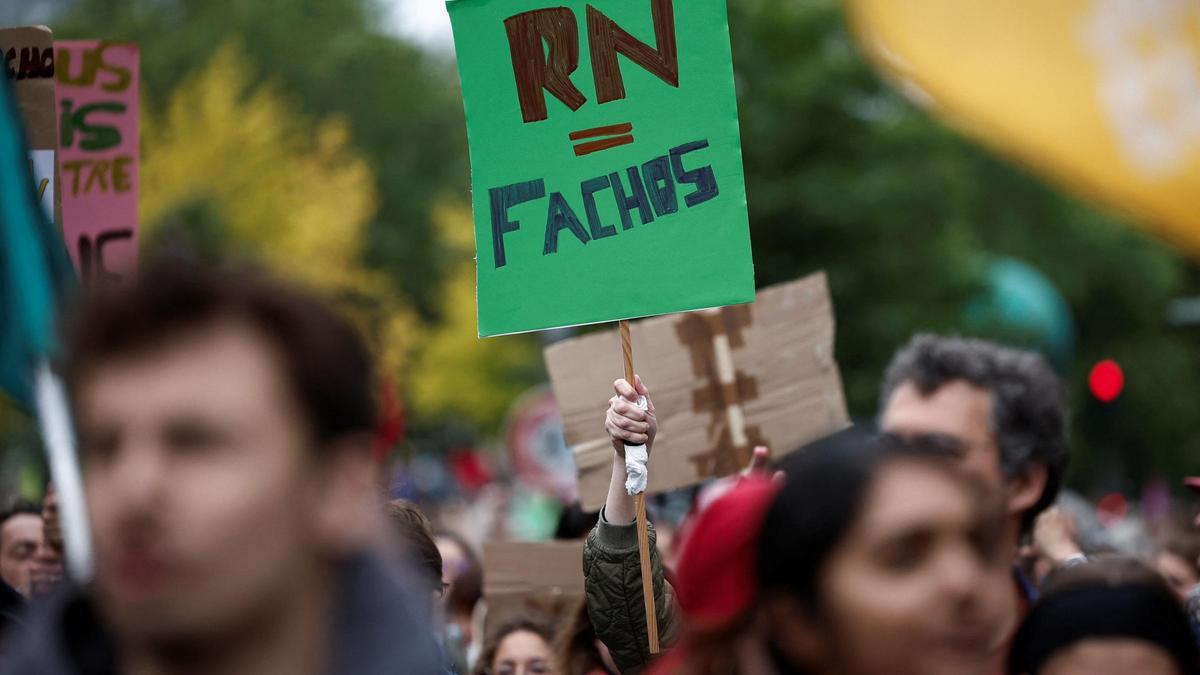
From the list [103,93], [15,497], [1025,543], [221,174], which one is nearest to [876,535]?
[1025,543]

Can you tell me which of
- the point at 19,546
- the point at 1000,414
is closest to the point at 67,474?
the point at 1000,414

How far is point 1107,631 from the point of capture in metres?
2.66

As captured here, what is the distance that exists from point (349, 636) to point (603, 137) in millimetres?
2606

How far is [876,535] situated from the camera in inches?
83.1

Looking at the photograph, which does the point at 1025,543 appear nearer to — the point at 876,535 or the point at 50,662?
the point at 876,535

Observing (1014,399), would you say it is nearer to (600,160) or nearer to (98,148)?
(600,160)

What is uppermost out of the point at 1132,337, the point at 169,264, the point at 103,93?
the point at 103,93

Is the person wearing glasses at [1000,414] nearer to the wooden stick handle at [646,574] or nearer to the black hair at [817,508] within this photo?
the wooden stick handle at [646,574]

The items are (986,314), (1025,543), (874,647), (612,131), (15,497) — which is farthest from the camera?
(986,314)

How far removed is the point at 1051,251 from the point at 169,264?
44.0 metres

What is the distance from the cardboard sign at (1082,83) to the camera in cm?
354

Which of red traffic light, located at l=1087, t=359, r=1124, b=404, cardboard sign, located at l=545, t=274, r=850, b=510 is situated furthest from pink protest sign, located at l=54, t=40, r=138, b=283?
red traffic light, located at l=1087, t=359, r=1124, b=404

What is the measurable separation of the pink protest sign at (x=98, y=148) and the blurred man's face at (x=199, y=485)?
369 cm

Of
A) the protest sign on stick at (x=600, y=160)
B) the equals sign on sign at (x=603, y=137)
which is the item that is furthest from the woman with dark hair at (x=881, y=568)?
the equals sign on sign at (x=603, y=137)
